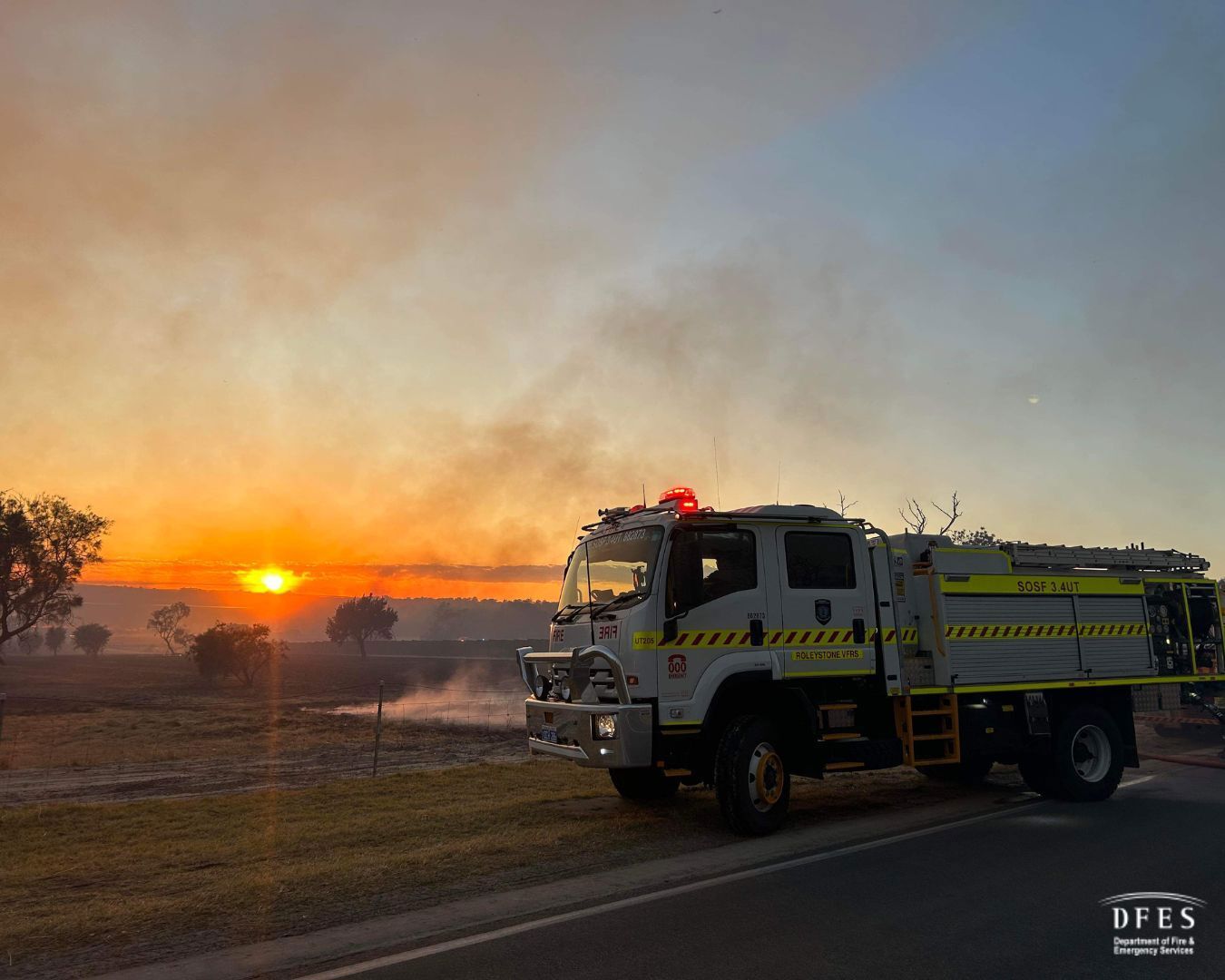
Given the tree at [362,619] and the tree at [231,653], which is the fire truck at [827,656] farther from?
the tree at [362,619]

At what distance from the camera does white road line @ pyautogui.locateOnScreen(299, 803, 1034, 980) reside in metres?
4.98

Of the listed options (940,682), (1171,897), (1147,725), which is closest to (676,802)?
(940,682)

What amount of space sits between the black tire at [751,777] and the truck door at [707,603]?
703mm

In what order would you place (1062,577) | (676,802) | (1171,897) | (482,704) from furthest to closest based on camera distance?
(482,704) → (1062,577) → (676,802) → (1171,897)

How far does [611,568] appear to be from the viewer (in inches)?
354

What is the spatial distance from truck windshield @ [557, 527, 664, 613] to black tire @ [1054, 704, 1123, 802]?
6.08 meters

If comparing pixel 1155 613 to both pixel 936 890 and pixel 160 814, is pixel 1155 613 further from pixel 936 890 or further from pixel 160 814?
pixel 160 814

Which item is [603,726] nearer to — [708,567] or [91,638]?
[708,567]

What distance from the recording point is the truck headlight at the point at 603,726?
25.6 feet

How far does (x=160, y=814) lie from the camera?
11227 mm

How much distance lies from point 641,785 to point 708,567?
3374 mm

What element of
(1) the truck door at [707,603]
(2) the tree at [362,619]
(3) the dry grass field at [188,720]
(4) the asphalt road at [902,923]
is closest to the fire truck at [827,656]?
(1) the truck door at [707,603]

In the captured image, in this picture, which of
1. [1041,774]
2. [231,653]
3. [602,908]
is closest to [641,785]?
[602,908]

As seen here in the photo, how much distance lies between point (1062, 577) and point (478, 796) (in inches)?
325
